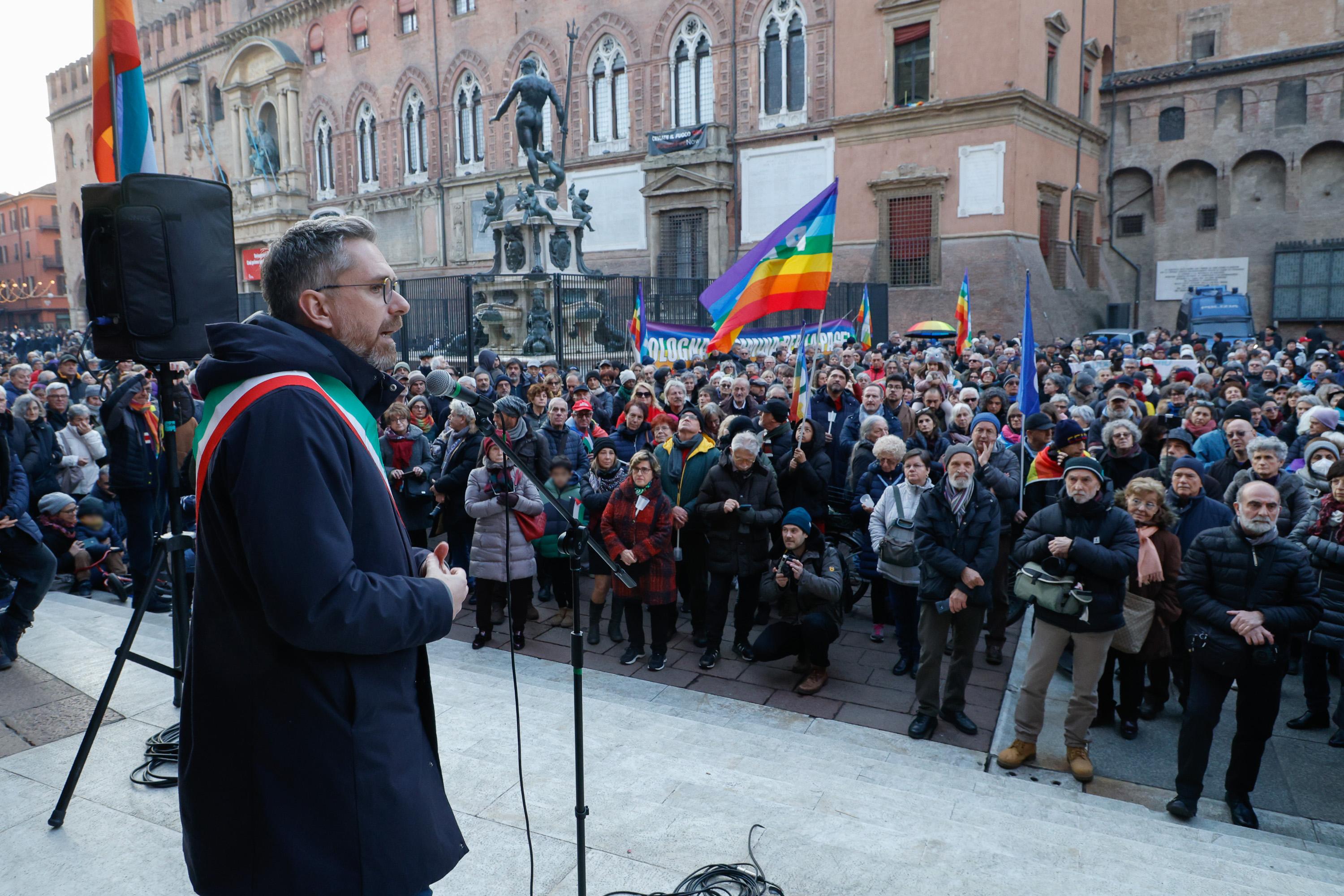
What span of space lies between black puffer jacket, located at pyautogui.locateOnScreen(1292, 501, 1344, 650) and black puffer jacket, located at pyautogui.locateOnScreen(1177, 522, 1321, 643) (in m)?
0.47

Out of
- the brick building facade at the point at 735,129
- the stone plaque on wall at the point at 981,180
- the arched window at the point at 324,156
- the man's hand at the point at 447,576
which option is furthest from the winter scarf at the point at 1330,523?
the arched window at the point at 324,156

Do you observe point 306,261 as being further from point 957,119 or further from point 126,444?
point 957,119

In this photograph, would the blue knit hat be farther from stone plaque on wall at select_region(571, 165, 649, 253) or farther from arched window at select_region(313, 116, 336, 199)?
arched window at select_region(313, 116, 336, 199)

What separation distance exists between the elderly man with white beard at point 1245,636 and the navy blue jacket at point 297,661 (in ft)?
13.6

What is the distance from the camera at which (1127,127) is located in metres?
31.0

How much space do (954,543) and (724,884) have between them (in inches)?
122

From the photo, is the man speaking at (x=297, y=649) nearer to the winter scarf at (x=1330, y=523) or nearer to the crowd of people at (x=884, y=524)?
the crowd of people at (x=884, y=524)

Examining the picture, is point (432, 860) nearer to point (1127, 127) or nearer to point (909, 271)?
point (909, 271)

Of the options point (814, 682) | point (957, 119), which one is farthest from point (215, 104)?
point (814, 682)

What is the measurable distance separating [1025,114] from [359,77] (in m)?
27.0

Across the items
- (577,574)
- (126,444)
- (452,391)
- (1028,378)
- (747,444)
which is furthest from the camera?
(1028,378)

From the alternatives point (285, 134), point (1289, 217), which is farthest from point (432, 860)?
point (285, 134)

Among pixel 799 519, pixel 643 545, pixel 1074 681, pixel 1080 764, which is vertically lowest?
pixel 1080 764

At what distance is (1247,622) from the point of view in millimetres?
4379
